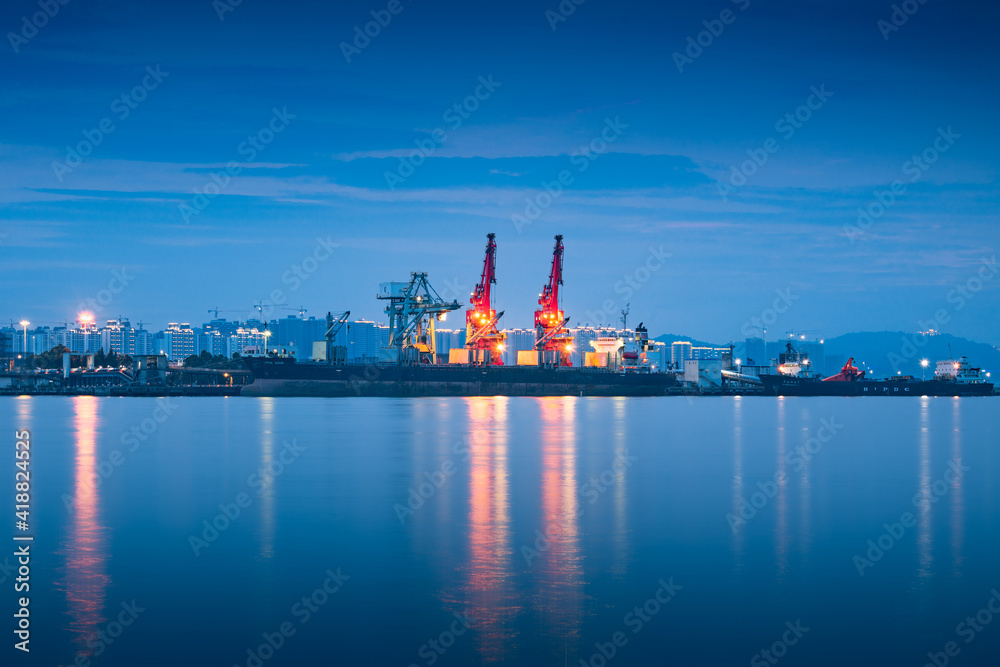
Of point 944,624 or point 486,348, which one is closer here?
point 944,624

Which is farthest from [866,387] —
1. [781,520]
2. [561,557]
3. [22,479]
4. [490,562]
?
[490,562]

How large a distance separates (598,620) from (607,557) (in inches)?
164

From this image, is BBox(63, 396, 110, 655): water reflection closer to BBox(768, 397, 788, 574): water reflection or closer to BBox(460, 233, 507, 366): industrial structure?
BBox(768, 397, 788, 574): water reflection

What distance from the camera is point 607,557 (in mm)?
16156

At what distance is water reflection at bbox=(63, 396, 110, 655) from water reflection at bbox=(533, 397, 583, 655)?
19.5 ft

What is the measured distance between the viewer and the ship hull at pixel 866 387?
126m

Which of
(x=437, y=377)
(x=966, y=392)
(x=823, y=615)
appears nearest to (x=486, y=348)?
(x=437, y=377)

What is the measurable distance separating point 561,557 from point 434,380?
8799cm

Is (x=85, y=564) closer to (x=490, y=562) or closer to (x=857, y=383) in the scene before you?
(x=490, y=562)

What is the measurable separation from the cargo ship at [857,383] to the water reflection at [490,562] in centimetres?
10203

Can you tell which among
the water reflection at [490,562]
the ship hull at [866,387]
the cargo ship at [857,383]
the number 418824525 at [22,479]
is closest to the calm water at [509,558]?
the water reflection at [490,562]

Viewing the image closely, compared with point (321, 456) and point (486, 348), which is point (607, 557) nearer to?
point (321, 456)

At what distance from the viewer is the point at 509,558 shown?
52.1 feet

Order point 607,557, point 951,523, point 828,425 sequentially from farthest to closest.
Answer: point 828,425, point 951,523, point 607,557
